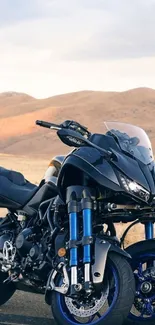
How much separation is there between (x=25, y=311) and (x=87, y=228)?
1545mm

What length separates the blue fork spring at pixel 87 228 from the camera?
5472mm

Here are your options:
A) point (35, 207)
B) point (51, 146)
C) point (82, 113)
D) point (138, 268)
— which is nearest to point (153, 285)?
point (138, 268)

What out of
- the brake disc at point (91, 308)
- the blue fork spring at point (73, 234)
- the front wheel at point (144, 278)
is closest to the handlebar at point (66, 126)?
the blue fork spring at point (73, 234)

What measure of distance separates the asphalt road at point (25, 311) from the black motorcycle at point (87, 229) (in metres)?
0.33

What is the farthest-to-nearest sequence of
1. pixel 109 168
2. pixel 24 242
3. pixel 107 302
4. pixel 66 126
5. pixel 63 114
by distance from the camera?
pixel 63 114 → pixel 24 242 → pixel 66 126 → pixel 107 302 → pixel 109 168

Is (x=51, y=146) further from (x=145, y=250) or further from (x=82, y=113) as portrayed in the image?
(x=145, y=250)

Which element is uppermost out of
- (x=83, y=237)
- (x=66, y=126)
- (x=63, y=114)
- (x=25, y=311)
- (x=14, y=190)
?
(x=63, y=114)

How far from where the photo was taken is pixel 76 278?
554cm

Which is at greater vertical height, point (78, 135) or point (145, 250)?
point (78, 135)

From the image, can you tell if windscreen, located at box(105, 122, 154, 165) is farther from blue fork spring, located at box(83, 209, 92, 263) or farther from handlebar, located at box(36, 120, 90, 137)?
blue fork spring, located at box(83, 209, 92, 263)

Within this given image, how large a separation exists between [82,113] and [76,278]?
74335 mm

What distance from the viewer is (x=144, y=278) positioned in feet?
18.9

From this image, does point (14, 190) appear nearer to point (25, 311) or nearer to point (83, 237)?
point (25, 311)

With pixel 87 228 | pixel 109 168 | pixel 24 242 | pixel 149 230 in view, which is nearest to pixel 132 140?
pixel 109 168
